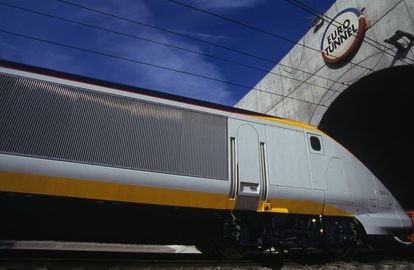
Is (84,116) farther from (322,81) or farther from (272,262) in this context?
(322,81)

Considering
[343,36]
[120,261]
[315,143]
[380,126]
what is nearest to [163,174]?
[120,261]

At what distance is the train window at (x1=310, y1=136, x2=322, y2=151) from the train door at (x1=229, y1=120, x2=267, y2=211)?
168 centimetres

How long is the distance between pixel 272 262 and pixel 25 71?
20.9 ft

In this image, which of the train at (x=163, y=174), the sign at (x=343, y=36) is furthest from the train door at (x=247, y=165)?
the sign at (x=343, y=36)

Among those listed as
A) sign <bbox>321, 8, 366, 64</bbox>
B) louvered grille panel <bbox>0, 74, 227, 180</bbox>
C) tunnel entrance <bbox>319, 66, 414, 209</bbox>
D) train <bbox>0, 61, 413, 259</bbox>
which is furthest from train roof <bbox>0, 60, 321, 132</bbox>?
tunnel entrance <bbox>319, 66, 414, 209</bbox>

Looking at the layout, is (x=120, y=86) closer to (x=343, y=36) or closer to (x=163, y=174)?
(x=163, y=174)

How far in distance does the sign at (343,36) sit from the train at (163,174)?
10.8 metres

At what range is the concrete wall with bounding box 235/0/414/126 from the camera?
14.9 m

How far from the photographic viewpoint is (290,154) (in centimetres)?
772

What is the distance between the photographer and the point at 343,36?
17.8 m

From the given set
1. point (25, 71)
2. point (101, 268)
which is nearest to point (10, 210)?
point (101, 268)

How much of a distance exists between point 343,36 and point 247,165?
14336mm

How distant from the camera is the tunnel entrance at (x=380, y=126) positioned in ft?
56.6

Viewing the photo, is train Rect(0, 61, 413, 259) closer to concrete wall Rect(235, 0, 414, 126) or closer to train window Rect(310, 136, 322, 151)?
train window Rect(310, 136, 322, 151)
